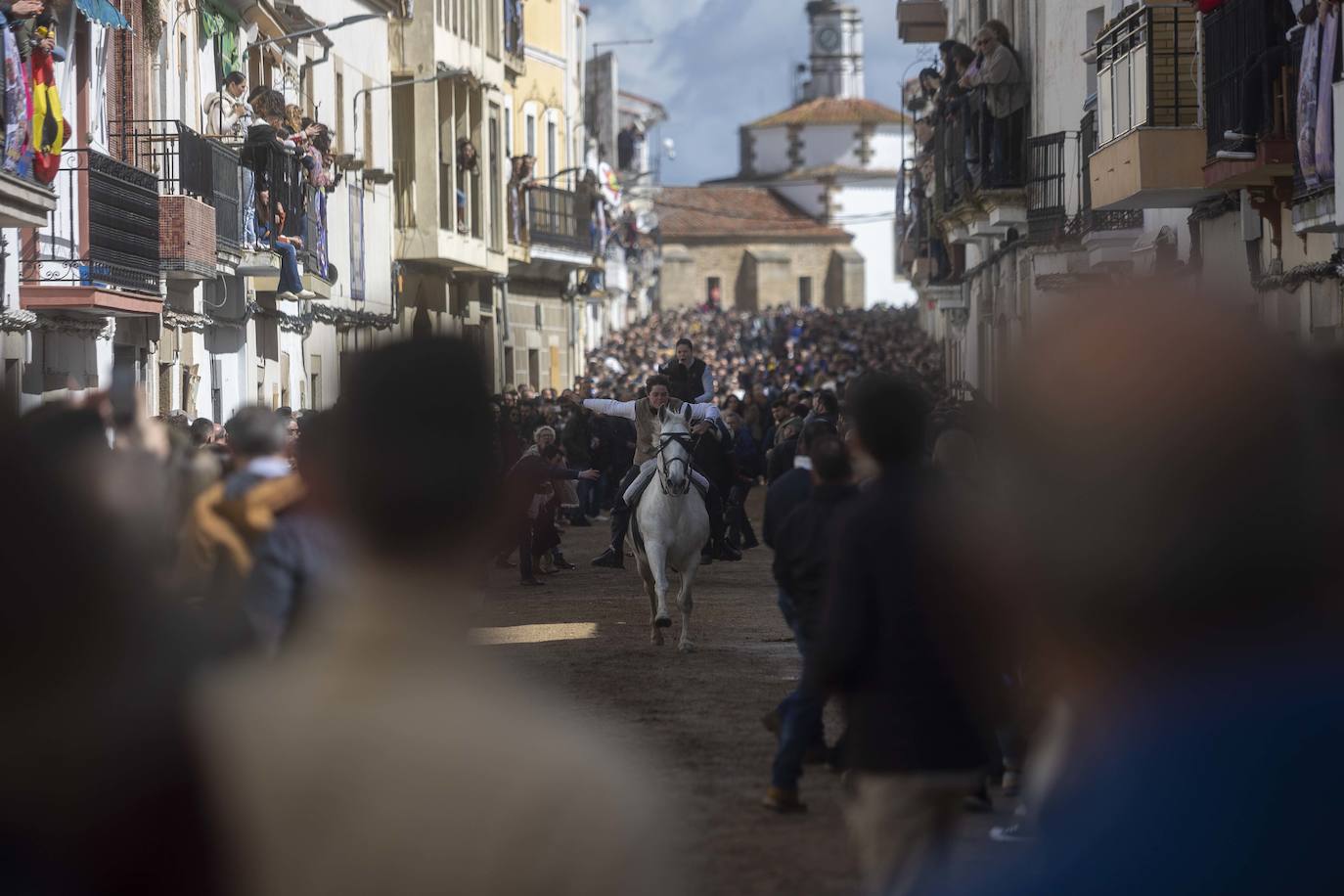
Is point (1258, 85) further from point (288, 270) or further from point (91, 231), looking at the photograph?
point (288, 270)

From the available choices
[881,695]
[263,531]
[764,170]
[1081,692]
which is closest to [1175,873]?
[1081,692]

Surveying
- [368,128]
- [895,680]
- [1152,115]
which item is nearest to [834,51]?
[368,128]

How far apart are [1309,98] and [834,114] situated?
118 metres

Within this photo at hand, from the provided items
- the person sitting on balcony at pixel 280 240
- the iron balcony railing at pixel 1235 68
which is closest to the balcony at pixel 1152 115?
the iron balcony railing at pixel 1235 68

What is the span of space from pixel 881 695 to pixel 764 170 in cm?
13069

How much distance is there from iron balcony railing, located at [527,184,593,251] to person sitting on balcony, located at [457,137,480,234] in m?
7.13

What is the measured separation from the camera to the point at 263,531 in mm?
8250

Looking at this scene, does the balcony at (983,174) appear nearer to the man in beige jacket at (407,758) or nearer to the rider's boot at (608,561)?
the rider's boot at (608,561)

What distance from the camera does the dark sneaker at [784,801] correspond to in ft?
31.6

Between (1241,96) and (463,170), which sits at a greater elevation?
(463,170)

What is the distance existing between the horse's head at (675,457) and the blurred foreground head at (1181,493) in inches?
514

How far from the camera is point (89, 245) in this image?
2062cm

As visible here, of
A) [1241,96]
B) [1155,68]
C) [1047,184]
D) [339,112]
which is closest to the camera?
[1241,96]

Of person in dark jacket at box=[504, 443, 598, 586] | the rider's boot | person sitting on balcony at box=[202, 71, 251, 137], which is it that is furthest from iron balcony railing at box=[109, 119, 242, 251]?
the rider's boot
